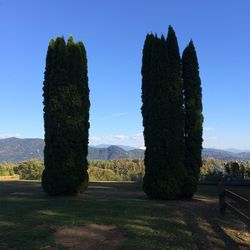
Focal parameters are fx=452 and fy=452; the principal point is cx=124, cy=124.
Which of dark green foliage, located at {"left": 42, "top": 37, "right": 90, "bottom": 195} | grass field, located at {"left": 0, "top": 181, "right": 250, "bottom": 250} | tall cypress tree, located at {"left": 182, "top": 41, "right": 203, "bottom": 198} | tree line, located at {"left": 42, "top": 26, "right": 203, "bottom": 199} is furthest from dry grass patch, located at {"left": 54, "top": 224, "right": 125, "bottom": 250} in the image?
tall cypress tree, located at {"left": 182, "top": 41, "right": 203, "bottom": 198}

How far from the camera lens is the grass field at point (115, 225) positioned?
905 cm

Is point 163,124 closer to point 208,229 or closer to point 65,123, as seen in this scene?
point 65,123

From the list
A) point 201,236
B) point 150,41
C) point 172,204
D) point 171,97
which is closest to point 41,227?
point 201,236

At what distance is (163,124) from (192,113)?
A: 61.5 inches

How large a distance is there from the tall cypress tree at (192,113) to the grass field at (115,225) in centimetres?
221

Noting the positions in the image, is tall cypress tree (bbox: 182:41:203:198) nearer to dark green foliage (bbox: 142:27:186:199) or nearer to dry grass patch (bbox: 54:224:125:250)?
dark green foliage (bbox: 142:27:186:199)

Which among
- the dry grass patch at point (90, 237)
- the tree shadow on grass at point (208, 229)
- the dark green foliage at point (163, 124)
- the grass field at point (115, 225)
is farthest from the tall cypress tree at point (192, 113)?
the dry grass patch at point (90, 237)

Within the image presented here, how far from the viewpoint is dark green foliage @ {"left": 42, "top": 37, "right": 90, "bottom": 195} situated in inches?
690

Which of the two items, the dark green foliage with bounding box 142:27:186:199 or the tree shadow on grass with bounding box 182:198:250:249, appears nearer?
the tree shadow on grass with bounding box 182:198:250:249

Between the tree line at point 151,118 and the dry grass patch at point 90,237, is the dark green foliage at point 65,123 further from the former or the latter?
the dry grass patch at point 90,237

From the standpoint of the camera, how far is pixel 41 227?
34.3 ft

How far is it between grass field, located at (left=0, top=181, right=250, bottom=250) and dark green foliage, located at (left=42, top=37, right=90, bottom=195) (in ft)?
5.40

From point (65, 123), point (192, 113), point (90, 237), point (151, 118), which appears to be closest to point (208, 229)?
point (90, 237)

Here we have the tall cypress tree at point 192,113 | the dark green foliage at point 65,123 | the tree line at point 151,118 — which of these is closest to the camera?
the tree line at point 151,118
